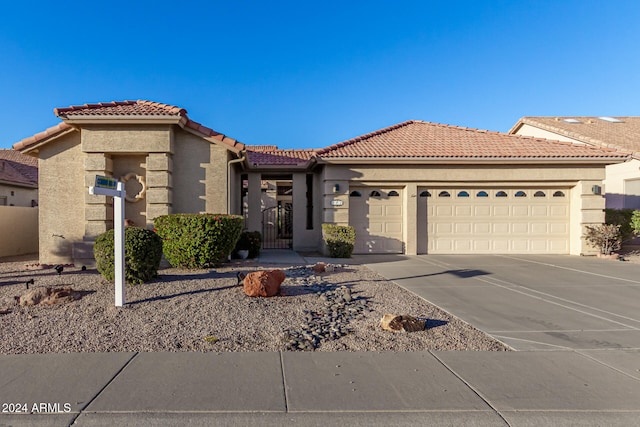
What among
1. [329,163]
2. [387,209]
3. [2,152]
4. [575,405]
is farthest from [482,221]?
[2,152]

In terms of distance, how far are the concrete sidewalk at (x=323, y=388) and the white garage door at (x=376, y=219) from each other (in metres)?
8.94

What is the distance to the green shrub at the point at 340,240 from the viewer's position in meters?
12.0

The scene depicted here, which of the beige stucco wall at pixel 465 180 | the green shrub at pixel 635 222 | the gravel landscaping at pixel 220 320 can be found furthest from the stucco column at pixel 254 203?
the green shrub at pixel 635 222

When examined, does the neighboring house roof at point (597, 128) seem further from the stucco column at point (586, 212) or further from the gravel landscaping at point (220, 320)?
the gravel landscaping at point (220, 320)

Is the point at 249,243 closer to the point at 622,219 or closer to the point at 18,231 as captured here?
the point at 18,231

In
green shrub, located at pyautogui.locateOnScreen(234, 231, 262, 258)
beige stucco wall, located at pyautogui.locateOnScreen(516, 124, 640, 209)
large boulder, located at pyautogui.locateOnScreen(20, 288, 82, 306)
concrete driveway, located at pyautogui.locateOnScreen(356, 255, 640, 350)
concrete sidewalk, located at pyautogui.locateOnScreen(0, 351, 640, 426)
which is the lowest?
concrete sidewalk, located at pyautogui.locateOnScreen(0, 351, 640, 426)

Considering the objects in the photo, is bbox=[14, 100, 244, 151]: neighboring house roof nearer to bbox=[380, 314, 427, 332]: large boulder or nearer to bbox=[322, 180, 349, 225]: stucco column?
bbox=[322, 180, 349, 225]: stucco column

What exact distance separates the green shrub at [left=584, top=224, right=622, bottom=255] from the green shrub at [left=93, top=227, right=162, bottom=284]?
45.9 feet

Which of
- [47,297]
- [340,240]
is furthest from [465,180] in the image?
[47,297]

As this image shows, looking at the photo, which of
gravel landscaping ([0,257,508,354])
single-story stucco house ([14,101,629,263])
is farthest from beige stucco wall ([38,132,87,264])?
gravel landscaping ([0,257,508,354])

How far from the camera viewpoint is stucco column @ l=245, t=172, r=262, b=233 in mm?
14148

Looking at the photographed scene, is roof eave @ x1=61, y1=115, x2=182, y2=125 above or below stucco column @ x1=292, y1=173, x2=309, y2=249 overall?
above

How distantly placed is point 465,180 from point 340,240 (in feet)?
17.1

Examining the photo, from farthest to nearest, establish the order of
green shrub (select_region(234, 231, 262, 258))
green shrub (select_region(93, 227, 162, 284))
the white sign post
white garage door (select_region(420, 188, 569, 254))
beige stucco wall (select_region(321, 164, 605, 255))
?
1. white garage door (select_region(420, 188, 569, 254))
2. beige stucco wall (select_region(321, 164, 605, 255))
3. green shrub (select_region(234, 231, 262, 258))
4. green shrub (select_region(93, 227, 162, 284))
5. the white sign post
